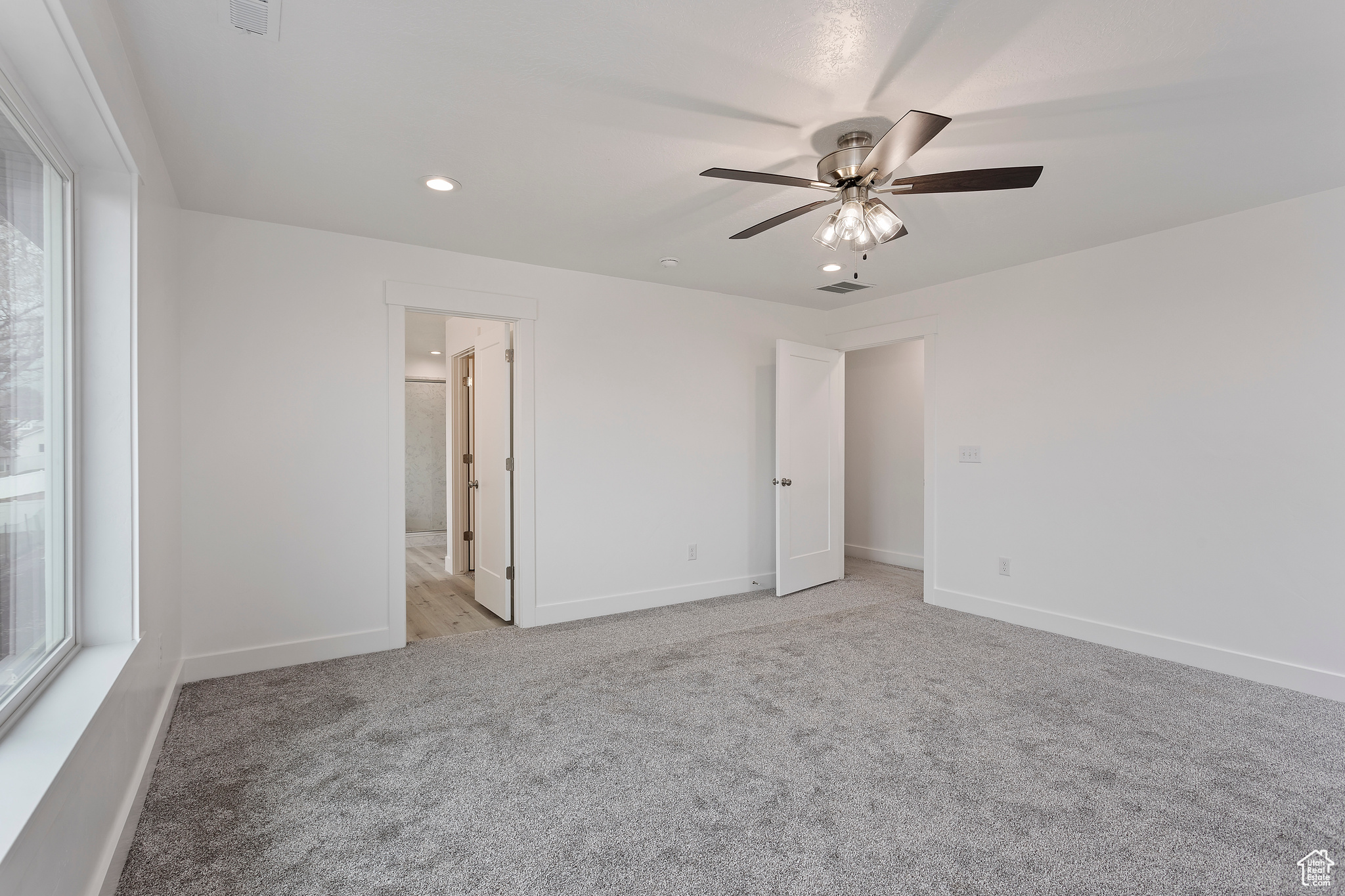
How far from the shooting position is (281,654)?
3.35 metres

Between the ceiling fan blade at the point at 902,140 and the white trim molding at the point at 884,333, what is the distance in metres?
2.62

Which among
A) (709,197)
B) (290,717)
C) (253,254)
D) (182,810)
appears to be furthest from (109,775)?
(709,197)

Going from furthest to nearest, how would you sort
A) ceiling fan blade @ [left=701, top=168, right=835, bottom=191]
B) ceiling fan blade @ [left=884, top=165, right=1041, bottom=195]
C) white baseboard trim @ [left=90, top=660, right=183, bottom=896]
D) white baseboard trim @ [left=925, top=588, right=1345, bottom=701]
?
white baseboard trim @ [left=925, top=588, right=1345, bottom=701], ceiling fan blade @ [left=701, top=168, right=835, bottom=191], ceiling fan blade @ [left=884, top=165, right=1041, bottom=195], white baseboard trim @ [left=90, top=660, right=183, bottom=896]

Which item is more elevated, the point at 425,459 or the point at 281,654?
the point at 425,459

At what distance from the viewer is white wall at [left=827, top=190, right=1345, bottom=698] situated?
3.04 metres

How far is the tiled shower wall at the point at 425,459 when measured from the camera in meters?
8.44

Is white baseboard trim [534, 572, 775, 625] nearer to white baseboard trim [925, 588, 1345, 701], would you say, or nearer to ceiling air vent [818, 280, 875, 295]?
white baseboard trim [925, 588, 1345, 701]

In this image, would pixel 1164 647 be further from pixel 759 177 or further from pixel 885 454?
pixel 759 177

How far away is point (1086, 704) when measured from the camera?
2895mm

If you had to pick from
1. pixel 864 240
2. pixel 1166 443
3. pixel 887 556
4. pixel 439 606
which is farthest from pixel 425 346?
pixel 1166 443

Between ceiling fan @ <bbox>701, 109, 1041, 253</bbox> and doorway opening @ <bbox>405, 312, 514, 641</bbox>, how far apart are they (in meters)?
2.42

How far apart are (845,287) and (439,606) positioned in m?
3.91

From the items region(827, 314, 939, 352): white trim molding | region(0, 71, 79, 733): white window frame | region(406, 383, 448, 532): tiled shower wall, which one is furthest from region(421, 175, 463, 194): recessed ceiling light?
region(406, 383, 448, 532): tiled shower wall

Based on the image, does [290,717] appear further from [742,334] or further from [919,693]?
[742,334]
